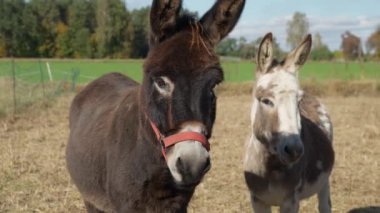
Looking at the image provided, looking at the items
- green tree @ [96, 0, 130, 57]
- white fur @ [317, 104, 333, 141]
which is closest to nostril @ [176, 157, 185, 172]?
white fur @ [317, 104, 333, 141]

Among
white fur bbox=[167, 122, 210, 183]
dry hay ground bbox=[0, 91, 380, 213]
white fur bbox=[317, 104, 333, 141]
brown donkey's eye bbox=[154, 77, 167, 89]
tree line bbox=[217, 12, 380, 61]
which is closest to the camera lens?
white fur bbox=[167, 122, 210, 183]

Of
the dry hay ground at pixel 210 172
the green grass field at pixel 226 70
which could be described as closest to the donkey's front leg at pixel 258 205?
the dry hay ground at pixel 210 172

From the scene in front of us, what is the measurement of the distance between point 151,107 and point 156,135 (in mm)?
187

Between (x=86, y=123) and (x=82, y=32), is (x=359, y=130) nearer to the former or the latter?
(x=86, y=123)

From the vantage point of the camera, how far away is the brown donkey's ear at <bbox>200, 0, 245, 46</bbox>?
273 centimetres

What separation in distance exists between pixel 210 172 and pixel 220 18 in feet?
17.2

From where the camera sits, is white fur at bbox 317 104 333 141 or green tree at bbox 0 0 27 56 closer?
white fur at bbox 317 104 333 141

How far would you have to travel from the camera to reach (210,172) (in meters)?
7.71

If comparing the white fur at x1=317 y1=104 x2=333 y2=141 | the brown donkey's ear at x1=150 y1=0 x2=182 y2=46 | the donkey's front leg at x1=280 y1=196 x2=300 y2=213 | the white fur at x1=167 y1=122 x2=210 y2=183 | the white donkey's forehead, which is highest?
the brown donkey's ear at x1=150 y1=0 x2=182 y2=46

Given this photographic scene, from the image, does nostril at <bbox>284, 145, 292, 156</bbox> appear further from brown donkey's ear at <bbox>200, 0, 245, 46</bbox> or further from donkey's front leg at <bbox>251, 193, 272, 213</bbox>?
brown donkey's ear at <bbox>200, 0, 245, 46</bbox>

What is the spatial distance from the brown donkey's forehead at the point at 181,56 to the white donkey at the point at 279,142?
1554 mm

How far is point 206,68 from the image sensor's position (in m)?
2.49

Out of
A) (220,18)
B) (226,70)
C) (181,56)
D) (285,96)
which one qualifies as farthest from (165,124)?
(226,70)

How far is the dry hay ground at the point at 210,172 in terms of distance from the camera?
5988mm
